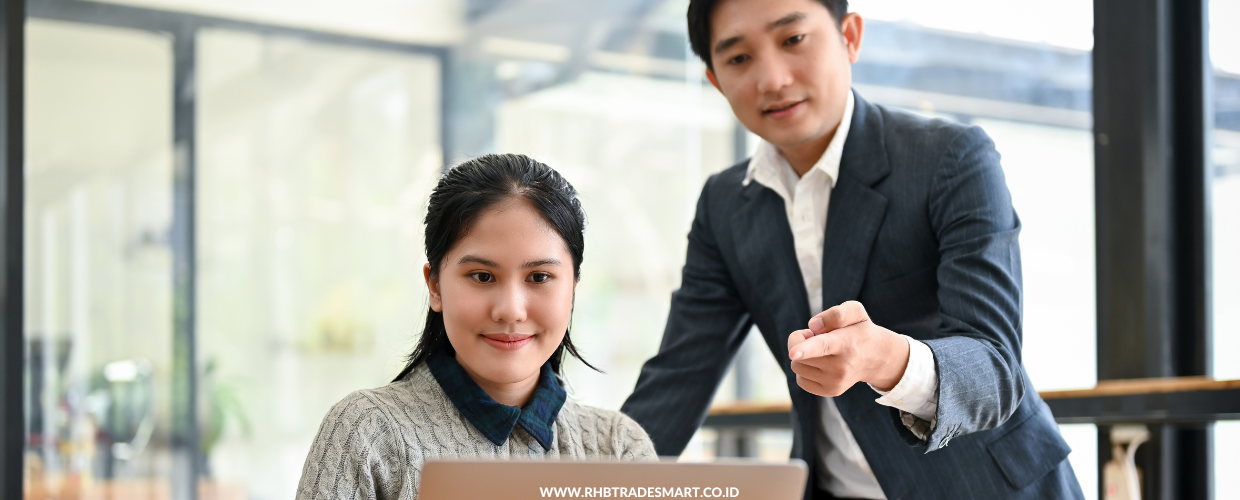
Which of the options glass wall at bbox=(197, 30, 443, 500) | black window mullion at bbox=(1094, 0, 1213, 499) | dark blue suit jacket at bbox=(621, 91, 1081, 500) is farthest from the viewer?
glass wall at bbox=(197, 30, 443, 500)

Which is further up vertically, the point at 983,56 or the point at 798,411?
the point at 983,56

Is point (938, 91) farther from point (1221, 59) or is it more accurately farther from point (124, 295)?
point (124, 295)

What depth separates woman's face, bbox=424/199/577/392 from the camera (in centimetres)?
114

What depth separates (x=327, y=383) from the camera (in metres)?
4.20

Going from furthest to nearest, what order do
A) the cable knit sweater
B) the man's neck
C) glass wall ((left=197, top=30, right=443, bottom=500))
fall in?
glass wall ((left=197, top=30, right=443, bottom=500)) → the man's neck → the cable knit sweater

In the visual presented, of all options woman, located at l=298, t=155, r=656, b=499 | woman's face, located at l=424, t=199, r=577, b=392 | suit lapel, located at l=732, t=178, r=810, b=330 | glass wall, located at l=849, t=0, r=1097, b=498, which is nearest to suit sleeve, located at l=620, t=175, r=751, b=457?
suit lapel, located at l=732, t=178, r=810, b=330

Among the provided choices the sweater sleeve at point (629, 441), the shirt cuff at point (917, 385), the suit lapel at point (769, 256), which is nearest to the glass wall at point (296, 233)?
the suit lapel at point (769, 256)

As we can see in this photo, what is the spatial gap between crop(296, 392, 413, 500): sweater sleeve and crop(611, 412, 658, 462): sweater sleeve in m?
0.27

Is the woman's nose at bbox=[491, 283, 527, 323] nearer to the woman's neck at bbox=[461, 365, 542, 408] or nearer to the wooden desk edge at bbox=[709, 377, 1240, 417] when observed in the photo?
the woman's neck at bbox=[461, 365, 542, 408]

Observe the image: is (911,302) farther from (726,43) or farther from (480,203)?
(480,203)

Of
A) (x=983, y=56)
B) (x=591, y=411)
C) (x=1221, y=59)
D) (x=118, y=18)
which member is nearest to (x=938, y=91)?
(x=983, y=56)

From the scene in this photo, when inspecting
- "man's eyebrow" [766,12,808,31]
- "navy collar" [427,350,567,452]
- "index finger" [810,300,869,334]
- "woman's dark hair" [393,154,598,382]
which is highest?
"man's eyebrow" [766,12,808,31]

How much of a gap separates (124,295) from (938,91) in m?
3.09

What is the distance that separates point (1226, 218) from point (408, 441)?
1.75 metres
